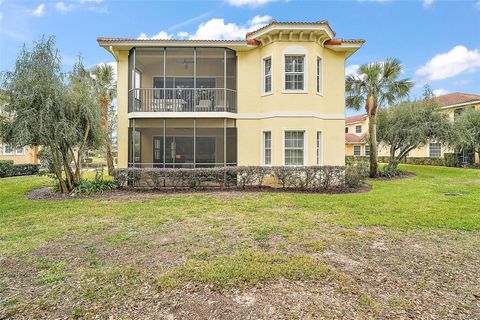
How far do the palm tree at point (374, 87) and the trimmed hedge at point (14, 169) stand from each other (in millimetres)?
25162

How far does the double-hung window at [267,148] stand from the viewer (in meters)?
14.2

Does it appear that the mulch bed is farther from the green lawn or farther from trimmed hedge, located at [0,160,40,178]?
trimmed hedge, located at [0,160,40,178]

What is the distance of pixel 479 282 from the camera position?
4.17 m

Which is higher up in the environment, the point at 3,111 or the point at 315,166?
the point at 3,111

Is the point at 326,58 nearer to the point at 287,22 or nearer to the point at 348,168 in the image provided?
the point at 287,22

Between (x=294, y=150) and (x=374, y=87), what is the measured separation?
26.1ft

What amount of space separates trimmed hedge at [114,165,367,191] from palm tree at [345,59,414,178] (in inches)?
245

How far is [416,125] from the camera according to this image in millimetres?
18875

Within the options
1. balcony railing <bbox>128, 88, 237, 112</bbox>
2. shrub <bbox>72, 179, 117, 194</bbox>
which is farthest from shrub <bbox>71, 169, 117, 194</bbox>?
balcony railing <bbox>128, 88, 237, 112</bbox>

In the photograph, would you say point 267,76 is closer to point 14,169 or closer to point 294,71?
point 294,71

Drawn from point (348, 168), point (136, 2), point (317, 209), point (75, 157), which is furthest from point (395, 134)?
point (75, 157)

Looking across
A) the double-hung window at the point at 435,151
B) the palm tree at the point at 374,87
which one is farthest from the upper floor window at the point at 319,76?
the double-hung window at the point at 435,151

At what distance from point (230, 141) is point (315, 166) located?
4941 mm

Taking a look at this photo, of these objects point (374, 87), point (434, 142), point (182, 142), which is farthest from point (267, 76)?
point (434, 142)
